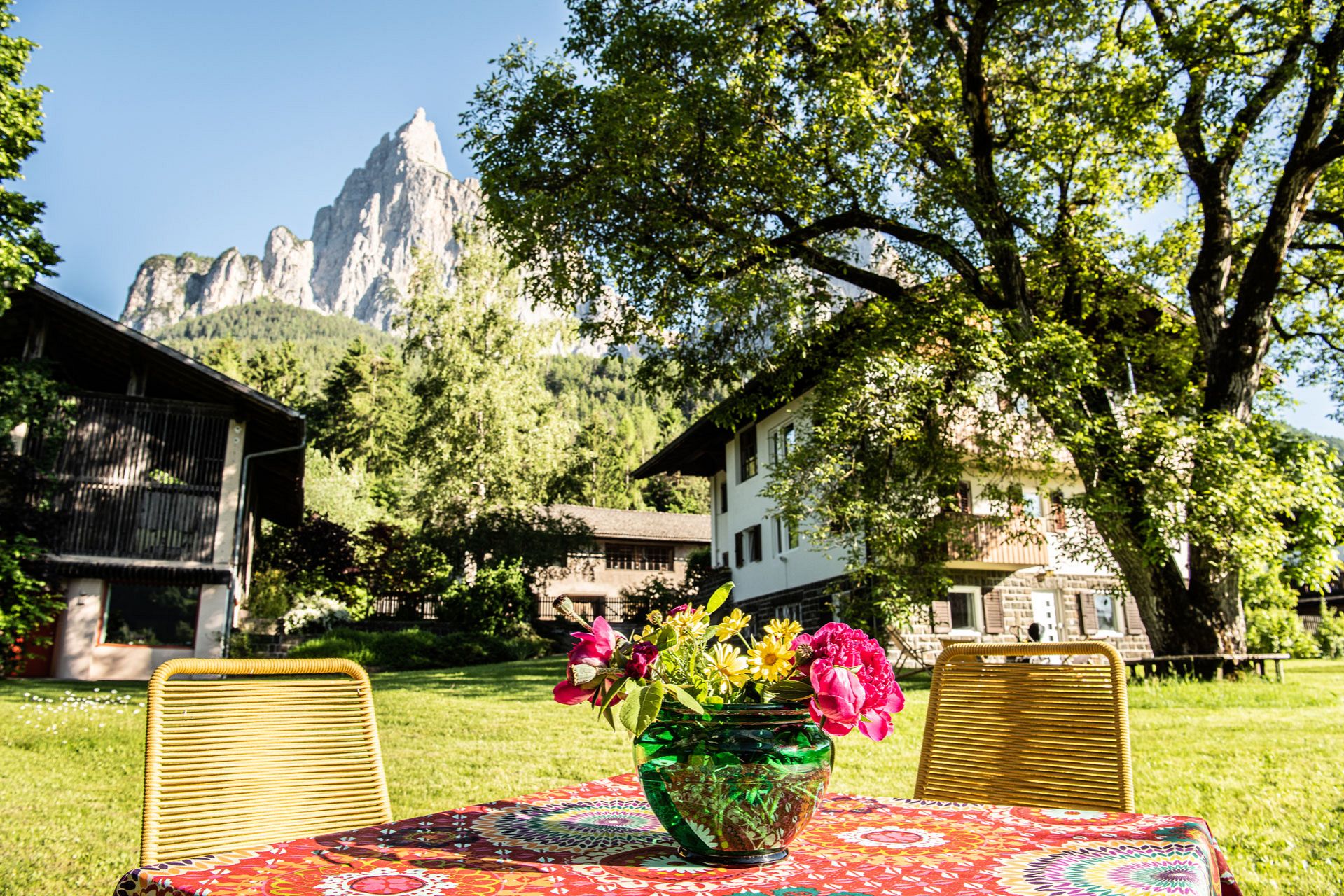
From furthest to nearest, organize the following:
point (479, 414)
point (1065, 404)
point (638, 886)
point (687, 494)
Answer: point (687, 494) < point (479, 414) < point (1065, 404) < point (638, 886)

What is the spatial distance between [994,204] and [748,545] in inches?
525

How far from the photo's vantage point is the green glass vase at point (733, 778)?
5.16 ft

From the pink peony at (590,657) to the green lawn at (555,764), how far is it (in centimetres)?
363

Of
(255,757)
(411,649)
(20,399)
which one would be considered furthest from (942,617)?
(255,757)

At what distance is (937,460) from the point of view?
13914 millimetres

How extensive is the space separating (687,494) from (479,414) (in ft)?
97.3

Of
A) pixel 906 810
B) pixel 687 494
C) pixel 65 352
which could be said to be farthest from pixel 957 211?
pixel 687 494

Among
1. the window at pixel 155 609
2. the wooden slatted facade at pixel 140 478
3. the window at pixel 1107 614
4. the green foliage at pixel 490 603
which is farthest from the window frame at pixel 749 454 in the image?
the window at pixel 155 609

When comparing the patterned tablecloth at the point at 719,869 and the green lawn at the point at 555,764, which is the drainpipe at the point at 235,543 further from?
the patterned tablecloth at the point at 719,869

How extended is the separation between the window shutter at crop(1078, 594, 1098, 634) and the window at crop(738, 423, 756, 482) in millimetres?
8454

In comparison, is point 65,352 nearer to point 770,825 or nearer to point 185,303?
point 770,825

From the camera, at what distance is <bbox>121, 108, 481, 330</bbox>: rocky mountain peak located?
439ft

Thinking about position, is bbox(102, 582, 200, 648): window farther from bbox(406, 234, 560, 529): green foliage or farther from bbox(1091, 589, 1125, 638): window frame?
bbox(1091, 589, 1125, 638): window frame

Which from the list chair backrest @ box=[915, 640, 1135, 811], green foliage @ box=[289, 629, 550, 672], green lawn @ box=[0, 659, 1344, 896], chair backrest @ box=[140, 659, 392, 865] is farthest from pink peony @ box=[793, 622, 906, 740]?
green foliage @ box=[289, 629, 550, 672]
